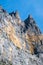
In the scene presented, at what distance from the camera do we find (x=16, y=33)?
137500mm

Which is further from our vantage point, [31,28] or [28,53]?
[31,28]

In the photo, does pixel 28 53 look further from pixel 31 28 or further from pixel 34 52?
pixel 31 28

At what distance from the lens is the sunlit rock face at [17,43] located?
117m

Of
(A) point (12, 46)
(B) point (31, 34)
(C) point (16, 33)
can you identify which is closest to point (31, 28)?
(B) point (31, 34)

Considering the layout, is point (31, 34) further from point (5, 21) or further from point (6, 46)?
point (6, 46)

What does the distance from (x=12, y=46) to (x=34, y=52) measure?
63.6ft

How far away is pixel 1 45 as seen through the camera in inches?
4587

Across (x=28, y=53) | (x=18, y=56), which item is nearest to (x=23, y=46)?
(x=28, y=53)

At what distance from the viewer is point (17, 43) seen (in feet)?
437

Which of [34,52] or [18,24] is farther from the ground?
[18,24]

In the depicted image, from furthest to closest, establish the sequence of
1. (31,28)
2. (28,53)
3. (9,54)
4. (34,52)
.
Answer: (31,28)
(34,52)
(28,53)
(9,54)

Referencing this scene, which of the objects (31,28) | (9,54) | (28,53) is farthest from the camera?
(31,28)

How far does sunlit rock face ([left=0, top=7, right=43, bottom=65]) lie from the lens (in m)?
117

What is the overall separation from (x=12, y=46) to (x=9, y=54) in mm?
7891
